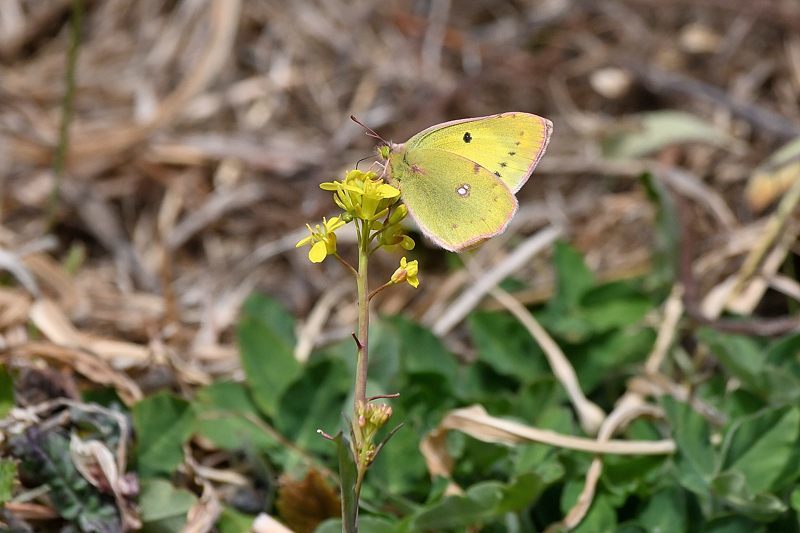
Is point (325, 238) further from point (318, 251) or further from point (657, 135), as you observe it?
point (657, 135)

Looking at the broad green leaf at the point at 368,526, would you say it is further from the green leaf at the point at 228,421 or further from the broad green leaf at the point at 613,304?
the broad green leaf at the point at 613,304

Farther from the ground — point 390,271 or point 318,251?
point 318,251

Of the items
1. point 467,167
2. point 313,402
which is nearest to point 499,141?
point 467,167

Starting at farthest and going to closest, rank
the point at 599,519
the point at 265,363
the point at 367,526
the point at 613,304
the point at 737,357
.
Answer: the point at 613,304
the point at 265,363
the point at 737,357
the point at 599,519
the point at 367,526

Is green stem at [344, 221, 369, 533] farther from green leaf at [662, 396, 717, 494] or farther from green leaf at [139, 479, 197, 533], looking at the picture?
green leaf at [662, 396, 717, 494]

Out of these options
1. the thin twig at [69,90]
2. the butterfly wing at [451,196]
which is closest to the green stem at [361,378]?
the butterfly wing at [451,196]

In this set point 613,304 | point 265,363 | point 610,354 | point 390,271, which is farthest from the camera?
point 390,271

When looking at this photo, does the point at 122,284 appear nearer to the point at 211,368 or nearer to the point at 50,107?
the point at 211,368
